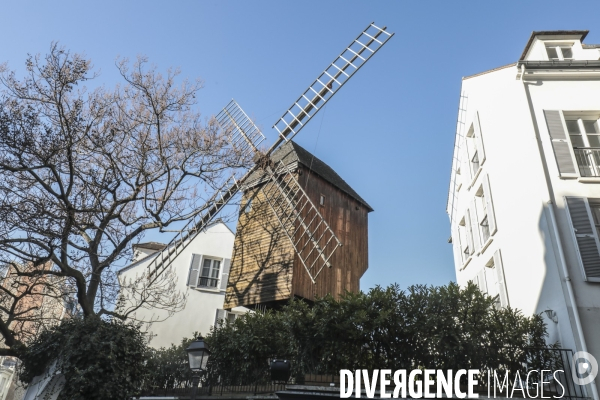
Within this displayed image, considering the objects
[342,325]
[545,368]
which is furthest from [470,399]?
[342,325]

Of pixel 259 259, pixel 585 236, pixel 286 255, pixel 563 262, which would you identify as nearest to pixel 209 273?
pixel 259 259

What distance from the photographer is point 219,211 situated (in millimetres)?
15328

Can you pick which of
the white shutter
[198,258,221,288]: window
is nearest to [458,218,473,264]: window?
the white shutter

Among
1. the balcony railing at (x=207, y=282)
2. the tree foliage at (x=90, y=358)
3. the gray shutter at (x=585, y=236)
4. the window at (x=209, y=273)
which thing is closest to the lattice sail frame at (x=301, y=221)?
the window at (x=209, y=273)

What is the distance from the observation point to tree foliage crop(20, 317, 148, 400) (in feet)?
27.6

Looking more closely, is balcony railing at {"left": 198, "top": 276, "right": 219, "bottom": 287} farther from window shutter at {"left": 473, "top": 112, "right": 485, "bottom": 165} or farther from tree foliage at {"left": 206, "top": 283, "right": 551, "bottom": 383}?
window shutter at {"left": 473, "top": 112, "right": 485, "bottom": 165}

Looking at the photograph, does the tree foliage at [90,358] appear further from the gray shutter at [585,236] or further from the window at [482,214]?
the window at [482,214]

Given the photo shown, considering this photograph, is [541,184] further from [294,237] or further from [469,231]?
[294,237]

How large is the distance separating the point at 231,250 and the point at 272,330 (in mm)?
8628

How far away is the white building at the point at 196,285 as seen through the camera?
16.8 m

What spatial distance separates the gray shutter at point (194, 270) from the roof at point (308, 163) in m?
3.88

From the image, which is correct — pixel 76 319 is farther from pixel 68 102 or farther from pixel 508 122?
pixel 508 122

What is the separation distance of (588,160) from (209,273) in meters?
13.7

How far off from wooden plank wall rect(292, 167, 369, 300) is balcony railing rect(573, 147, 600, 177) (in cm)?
845
